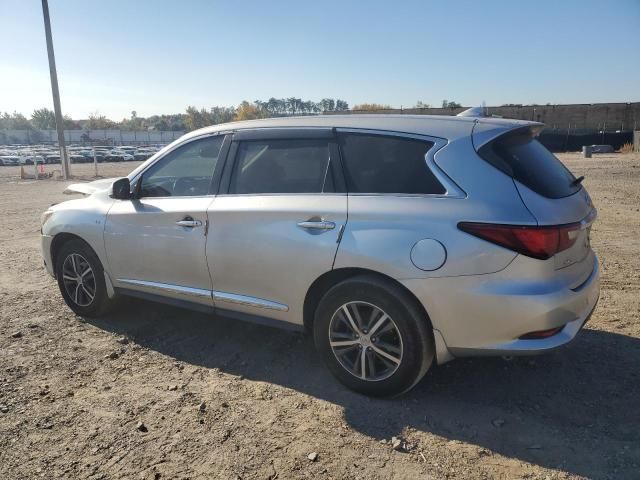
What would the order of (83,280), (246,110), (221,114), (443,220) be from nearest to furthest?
(443,220), (83,280), (246,110), (221,114)

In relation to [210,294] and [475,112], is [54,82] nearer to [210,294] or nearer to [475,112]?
[210,294]

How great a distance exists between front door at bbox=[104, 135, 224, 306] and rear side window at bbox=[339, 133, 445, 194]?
47.4 inches

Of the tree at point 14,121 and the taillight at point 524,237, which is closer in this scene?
the taillight at point 524,237

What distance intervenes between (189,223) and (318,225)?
1199 mm

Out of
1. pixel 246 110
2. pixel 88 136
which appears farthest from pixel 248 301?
pixel 246 110

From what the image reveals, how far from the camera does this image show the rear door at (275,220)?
11.3 feet

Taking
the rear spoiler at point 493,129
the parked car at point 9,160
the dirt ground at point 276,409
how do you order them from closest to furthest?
the dirt ground at point 276,409 < the rear spoiler at point 493,129 < the parked car at point 9,160

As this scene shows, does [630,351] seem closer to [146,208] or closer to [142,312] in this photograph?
[146,208]

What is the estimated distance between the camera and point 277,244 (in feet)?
11.7

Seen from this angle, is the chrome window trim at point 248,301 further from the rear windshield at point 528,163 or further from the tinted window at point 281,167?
→ the rear windshield at point 528,163

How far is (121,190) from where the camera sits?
176 inches

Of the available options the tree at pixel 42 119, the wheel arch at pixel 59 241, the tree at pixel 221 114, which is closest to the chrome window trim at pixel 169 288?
the wheel arch at pixel 59 241

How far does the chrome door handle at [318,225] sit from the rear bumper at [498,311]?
0.65 metres

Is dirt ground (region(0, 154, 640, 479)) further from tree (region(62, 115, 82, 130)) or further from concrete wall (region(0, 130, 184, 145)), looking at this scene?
tree (region(62, 115, 82, 130))
